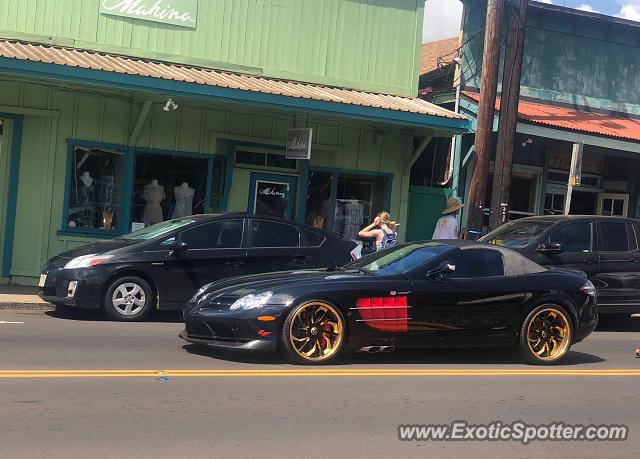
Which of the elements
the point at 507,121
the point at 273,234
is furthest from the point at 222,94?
the point at 507,121

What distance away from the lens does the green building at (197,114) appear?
1371cm

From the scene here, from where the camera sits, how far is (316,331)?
8.08 m

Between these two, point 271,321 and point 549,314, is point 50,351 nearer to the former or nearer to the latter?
point 271,321

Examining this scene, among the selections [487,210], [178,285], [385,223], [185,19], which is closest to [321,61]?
[185,19]

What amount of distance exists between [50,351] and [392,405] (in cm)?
373

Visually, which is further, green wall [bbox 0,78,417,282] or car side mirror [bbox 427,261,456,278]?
green wall [bbox 0,78,417,282]

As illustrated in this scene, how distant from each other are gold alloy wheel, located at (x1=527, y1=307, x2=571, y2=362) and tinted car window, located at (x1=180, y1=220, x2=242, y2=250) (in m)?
4.43

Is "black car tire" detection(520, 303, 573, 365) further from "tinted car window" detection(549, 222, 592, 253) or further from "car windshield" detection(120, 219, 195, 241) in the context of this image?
"car windshield" detection(120, 219, 195, 241)

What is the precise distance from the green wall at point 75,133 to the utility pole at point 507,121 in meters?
3.88

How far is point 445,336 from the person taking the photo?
8.54 meters

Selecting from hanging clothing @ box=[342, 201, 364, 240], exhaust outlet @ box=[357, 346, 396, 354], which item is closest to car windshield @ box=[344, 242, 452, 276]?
exhaust outlet @ box=[357, 346, 396, 354]

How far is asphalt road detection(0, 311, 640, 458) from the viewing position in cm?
545

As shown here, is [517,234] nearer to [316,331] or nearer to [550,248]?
[550,248]

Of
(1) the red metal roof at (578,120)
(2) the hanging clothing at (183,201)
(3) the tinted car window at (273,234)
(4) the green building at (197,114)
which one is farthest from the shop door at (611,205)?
(3) the tinted car window at (273,234)
